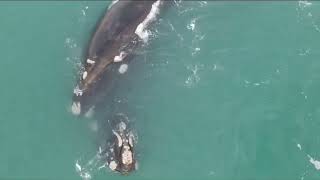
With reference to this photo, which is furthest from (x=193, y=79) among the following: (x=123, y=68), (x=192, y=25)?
(x=123, y=68)

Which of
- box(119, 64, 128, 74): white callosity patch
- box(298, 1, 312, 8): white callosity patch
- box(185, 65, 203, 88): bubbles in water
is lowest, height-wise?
box(185, 65, 203, 88): bubbles in water

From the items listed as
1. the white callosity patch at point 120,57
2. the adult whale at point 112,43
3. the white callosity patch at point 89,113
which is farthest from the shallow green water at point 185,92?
the white callosity patch at point 120,57

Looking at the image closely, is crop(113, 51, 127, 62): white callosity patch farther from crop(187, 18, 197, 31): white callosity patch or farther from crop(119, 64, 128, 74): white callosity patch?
crop(187, 18, 197, 31): white callosity patch

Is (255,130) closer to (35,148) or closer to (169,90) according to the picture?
(169,90)

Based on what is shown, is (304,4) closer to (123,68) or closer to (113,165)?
(123,68)

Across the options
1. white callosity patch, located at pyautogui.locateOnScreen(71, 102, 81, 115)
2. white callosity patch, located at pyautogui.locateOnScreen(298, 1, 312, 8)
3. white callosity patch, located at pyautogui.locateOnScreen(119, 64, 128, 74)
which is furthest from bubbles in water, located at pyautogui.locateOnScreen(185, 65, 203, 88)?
white callosity patch, located at pyautogui.locateOnScreen(298, 1, 312, 8)

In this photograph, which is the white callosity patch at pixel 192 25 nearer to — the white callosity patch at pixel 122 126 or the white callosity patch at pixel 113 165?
the white callosity patch at pixel 122 126
